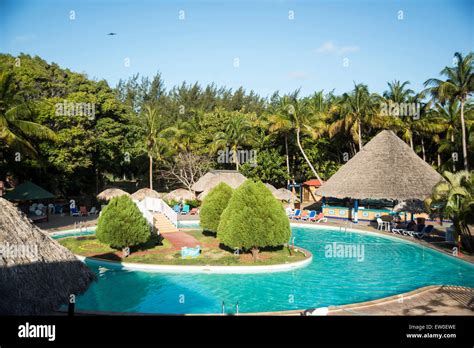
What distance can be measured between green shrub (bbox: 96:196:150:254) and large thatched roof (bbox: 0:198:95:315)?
288 inches

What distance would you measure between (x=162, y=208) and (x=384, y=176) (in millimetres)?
15124

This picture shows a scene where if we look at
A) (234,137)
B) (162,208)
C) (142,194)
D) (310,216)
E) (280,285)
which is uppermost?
(234,137)

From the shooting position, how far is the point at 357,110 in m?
36.8

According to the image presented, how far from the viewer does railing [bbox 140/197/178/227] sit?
25.3 m

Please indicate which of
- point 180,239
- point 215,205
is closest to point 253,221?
point 215,205

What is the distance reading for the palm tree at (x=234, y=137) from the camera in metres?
41.4

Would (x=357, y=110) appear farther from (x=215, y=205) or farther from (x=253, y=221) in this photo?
(x=253, y=221)

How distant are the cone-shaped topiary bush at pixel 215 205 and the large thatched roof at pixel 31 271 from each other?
11.6 m

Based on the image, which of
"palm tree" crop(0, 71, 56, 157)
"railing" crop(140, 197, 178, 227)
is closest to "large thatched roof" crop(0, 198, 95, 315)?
"palm tree" crop(0, 71, 56, 157)

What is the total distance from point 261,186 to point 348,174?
1356 centimetres

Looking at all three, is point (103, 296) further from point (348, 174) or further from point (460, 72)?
point (460, 72)

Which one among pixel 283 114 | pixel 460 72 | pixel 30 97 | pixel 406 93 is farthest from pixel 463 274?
pixel 30 97

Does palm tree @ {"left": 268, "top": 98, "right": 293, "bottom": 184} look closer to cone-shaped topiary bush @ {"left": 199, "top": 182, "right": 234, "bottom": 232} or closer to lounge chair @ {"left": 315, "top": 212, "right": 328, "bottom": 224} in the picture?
lounge chair @ {"left": 315, "top": 212, "right": 328, "bottom": 224}

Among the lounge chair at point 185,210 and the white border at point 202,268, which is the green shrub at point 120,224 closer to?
the white border at point 202,268
